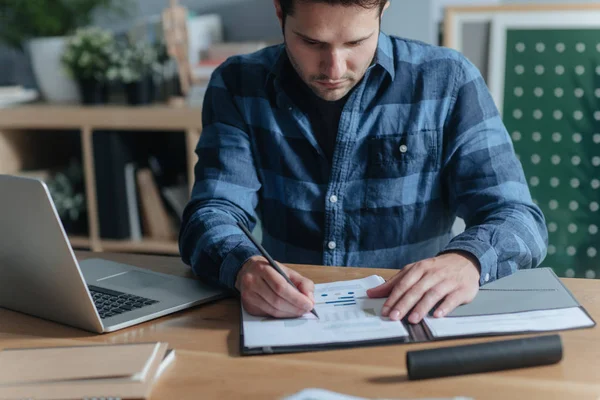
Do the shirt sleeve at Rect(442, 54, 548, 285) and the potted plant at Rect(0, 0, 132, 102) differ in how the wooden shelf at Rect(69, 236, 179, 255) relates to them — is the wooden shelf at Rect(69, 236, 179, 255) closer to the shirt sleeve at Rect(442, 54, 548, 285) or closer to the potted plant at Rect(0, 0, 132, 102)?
the potted plant at Rect(0, 0, 132, 102)

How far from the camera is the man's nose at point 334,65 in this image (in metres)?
1.26

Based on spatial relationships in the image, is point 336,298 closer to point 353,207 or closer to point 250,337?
point 250,337

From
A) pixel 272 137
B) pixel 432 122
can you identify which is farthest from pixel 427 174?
pixel 272 137

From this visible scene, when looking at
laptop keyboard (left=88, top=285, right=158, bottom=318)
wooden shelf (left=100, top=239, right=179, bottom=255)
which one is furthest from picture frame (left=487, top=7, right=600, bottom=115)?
laptop keyboard (left=88, top=285, right=158, bottom=318)

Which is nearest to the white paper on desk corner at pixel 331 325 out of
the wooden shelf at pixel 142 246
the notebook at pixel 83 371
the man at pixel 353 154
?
the notebook at pixel 83 371

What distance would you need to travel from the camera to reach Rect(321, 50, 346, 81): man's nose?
1257mm

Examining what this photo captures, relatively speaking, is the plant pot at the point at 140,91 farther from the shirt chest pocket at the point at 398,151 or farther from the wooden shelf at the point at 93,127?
the shirt chest pocket at the point at 398,151

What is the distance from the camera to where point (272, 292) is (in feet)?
3.37

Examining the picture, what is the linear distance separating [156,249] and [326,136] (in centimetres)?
133

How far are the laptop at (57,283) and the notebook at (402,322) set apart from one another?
0.51 feet

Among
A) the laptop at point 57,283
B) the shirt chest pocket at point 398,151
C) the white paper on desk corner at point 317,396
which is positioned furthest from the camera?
the shirt chest pocket at point 398,151

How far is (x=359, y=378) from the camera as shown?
85 cm

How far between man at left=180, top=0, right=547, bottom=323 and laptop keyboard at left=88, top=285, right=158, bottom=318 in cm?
18

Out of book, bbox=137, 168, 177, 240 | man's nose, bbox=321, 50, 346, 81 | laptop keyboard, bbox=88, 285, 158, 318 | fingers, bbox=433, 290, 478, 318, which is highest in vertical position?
man's nose, bbox=321, 50, 346, 81
